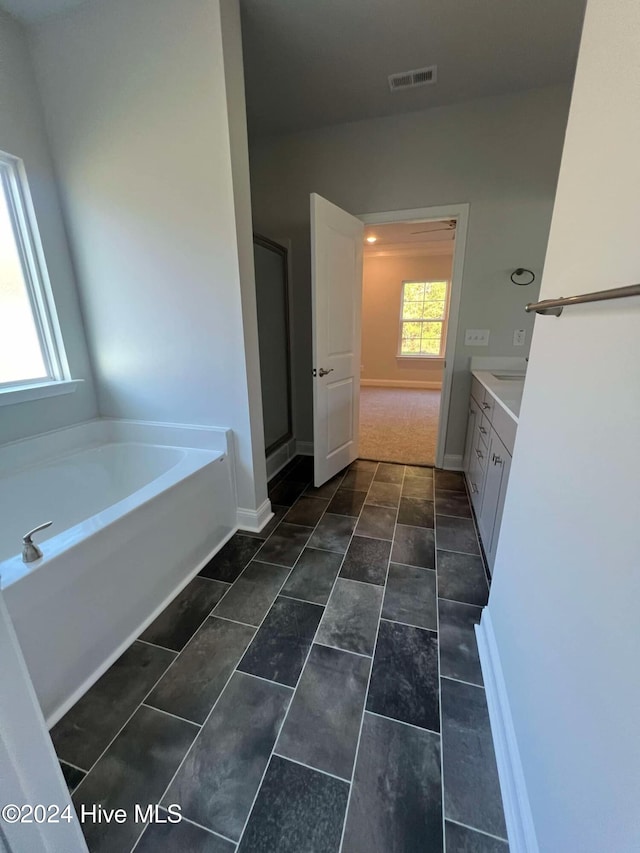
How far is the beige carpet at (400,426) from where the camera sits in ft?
11.5

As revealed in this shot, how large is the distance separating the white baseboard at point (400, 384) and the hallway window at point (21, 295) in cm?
566

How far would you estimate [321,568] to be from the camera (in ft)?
6.15

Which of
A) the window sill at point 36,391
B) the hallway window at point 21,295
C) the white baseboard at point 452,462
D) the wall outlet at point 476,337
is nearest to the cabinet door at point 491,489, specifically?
the white baseboard at point 452,462

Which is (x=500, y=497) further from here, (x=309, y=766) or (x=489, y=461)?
(x=309, y=766)

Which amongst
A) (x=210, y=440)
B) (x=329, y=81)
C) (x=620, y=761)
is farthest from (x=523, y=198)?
(x=620, y=761)

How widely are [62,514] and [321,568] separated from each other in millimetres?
1518

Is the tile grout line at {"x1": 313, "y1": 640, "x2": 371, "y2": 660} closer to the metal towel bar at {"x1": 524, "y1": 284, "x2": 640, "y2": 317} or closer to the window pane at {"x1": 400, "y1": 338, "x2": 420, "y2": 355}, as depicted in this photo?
the metal towel bar at {"x1": 524, "y1": 284, "x2": 640, "y2": 317}

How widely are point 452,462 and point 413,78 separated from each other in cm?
281

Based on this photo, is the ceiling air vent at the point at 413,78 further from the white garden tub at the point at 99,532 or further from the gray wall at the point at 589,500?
the white garden tub at the point at 99,532

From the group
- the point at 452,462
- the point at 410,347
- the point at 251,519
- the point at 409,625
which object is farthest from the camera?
the point at 410,347

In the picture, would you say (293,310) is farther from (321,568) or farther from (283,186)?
(321,568)


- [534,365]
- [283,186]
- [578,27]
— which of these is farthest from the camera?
[283,186]

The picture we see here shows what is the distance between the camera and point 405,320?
662cm

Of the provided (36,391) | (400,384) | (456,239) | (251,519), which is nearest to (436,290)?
(400,384)
